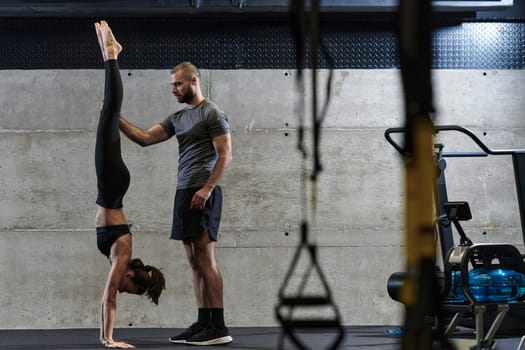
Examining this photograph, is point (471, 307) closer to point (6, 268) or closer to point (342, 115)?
point (342, 115)

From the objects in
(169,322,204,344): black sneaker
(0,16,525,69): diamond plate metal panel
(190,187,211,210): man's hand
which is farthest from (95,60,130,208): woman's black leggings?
(0,16,525,69): diamond plate metal panel

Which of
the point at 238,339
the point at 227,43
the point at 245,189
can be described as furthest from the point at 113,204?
the point at 227,43

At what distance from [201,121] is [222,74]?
6.24 feet

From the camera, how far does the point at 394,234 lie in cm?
655

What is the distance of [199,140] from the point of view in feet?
15.9

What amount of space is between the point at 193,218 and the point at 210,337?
0.64 metres

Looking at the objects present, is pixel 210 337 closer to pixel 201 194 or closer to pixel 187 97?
pixel 201 194

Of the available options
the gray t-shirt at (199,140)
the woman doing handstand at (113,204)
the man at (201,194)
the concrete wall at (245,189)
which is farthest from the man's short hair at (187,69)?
the concrete wall at (245,189)

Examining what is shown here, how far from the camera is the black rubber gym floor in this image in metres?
4.73

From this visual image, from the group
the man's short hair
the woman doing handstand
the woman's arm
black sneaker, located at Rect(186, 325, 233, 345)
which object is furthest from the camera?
the man's short hair

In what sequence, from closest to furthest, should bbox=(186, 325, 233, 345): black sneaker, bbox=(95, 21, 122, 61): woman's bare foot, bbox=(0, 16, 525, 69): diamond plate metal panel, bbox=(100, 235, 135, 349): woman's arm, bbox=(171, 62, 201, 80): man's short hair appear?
bbox=(100, 235, 135, 349): woman's arm, bbox=(95, 21, 122, 61): woman's bare foot, bbox=(186, 325, 233, 345): black sneaker, bbox=(171, 62, 201, 80): man's short hair, bbox=(0, 16, 525, 69): diamond plate metal panel

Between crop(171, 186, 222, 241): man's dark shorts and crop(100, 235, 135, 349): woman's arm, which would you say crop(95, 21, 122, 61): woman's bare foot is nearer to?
crop(171, 186, 222, 241): man's dark shorts

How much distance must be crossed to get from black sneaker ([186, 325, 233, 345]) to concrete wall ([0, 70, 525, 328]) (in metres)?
1.68

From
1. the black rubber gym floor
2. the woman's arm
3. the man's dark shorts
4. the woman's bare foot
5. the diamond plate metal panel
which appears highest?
the diamond plate metal panel
